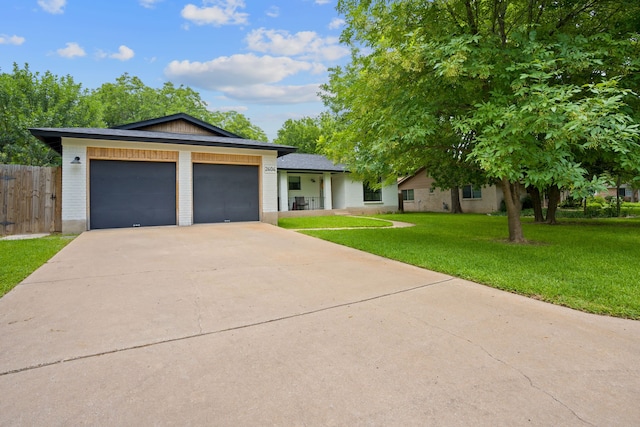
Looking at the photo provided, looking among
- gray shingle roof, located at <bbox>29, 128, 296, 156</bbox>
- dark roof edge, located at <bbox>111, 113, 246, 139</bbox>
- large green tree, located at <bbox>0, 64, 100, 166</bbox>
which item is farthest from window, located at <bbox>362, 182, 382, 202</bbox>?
large green tree, located at <bbox>0, 64, 100, 166</bbox>

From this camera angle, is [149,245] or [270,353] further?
[149,245]

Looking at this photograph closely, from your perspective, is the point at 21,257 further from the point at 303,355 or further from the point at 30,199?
the point at 303,355

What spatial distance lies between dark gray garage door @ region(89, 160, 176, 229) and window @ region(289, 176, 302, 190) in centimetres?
909

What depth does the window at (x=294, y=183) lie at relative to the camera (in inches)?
777

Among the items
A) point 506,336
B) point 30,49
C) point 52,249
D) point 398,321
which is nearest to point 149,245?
point 52,249

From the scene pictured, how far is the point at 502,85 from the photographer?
630 cm

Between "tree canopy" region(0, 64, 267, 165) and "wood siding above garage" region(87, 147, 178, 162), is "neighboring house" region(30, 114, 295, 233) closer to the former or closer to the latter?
"wood siding above garage" region(87, 147, 178, 162)

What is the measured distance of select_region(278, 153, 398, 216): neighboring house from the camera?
18.9m

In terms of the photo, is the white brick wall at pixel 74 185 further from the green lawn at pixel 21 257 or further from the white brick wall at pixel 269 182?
the white brick wall at pixel 269 182

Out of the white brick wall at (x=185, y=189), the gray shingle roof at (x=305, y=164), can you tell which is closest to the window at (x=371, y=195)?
the gray shingle roof at (x=305, y=164)

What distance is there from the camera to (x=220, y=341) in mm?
2576

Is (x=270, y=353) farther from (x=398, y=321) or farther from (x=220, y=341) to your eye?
(x=398, y=321)

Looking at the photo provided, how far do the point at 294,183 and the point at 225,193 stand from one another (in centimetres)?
807

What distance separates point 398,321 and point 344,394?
1297 mm
